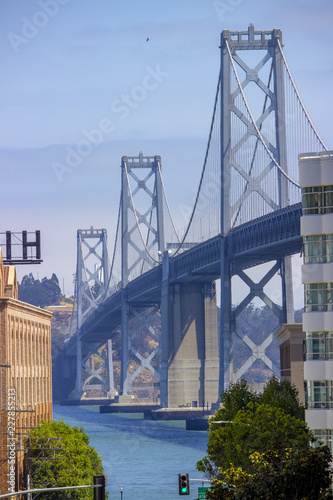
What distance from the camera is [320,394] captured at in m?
44.1

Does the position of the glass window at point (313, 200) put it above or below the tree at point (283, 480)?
above

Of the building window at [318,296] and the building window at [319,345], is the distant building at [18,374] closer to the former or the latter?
the building window at [319,345]

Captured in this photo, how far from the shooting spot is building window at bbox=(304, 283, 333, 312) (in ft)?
146

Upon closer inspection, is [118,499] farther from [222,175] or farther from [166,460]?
[222,175]

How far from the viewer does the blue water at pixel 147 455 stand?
80.8m

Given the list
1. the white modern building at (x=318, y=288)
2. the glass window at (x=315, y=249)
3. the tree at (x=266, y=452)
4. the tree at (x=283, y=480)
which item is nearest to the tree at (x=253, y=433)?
the tree at (x=266, y=452)

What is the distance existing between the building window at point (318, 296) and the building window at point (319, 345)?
984 millimetres

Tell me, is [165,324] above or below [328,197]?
below

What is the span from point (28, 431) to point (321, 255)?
79.5 feet

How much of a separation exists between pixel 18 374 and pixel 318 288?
26.7 metres

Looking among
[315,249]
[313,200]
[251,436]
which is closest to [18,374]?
[251,436]

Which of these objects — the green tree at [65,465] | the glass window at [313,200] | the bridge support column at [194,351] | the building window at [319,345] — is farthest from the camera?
the bridge support column at [194,351]

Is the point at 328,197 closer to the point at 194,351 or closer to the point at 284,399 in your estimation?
the point at 284,399

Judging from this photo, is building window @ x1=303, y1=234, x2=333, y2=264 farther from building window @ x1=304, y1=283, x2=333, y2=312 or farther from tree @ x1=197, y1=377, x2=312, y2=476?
tree @ x1=197, y1=377, x2=312, y2=476
